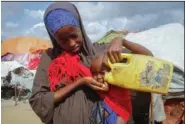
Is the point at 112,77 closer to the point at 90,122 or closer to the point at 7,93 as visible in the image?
the point at 90,122

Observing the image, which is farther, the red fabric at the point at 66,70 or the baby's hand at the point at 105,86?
the red fabric at the point at 66,70

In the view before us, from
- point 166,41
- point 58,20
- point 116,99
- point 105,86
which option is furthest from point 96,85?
point 166,41

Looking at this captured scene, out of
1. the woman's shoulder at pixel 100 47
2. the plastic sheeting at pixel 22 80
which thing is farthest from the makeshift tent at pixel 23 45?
the woman's shoulder at pixel 100 47

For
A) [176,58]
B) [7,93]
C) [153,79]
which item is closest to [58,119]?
[153,79]

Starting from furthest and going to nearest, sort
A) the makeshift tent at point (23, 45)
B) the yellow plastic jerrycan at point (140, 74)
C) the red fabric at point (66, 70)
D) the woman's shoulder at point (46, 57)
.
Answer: the makeshift tent at point (23, 45) → the woman's shoulder at point (46, 57) → the red fabric at point (66, 70) → the yellow plastic jerrycan at point (140, 74)

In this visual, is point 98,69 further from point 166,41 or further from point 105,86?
point 166,41

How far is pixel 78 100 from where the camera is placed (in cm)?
213

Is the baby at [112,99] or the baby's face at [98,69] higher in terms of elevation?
the baby's face at [98,69]

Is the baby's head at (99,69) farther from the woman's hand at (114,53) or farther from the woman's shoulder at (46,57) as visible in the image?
Answer: the woman's shoulder at (46,57)

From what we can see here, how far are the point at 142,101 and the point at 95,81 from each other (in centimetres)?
115

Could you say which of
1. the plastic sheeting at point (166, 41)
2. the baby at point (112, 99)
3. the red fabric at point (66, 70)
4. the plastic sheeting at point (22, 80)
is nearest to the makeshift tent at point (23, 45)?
the plastic sheeting at point (22, 80)

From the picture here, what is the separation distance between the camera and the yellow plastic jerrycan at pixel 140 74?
2.02 metres

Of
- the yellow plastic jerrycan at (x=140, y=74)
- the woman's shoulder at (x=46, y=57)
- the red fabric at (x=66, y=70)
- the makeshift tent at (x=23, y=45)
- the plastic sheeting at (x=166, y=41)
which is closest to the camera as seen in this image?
the yellow plastic jerrycan at (x=140, y=74)

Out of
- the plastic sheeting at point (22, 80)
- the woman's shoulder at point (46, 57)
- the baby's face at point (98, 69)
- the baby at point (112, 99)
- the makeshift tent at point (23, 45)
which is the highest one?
the woman's shoulder at point (46, 57)
